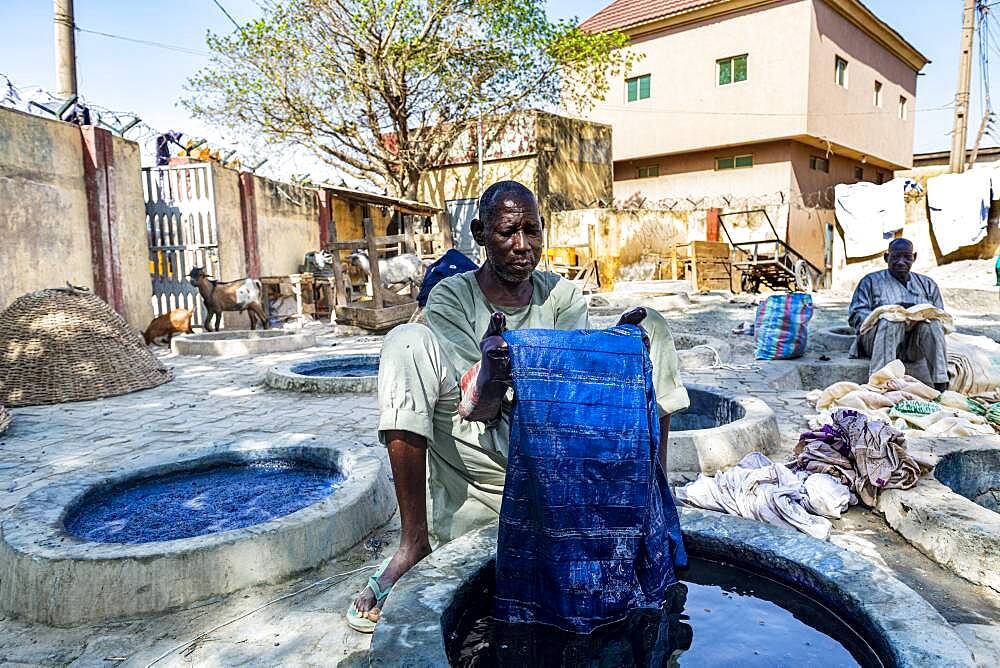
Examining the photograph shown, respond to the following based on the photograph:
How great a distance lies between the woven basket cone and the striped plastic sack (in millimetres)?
6331

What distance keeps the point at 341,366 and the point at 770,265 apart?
13.1 m

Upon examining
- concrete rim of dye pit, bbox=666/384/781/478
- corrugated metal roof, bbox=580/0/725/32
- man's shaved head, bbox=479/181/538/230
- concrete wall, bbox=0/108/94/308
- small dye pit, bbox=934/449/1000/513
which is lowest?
small dye pit, bbox=934/449/1000/513

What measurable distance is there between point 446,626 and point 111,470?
2.31 meters

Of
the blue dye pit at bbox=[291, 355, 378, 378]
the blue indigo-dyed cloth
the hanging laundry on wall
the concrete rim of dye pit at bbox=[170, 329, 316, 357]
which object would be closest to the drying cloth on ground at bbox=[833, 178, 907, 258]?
the hanging laundry on wall

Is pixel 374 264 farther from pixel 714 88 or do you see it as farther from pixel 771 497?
pixel 714 88

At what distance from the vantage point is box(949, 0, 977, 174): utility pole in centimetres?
1778

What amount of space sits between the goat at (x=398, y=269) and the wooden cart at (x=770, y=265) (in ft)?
30.7

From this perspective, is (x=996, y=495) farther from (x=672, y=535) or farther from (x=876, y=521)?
(x=672, y=535)

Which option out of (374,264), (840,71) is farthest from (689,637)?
(840,71)

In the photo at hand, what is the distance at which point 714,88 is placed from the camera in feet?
66.3

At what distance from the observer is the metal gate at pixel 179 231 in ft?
37.2

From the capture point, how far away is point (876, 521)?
277 cm

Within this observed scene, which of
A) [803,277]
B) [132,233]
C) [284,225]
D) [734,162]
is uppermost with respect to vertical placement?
[734,162]

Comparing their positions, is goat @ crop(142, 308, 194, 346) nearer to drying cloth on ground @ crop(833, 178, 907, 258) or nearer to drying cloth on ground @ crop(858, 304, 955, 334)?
drying cloth on ground @ crop(858, 304, 955, 334)
